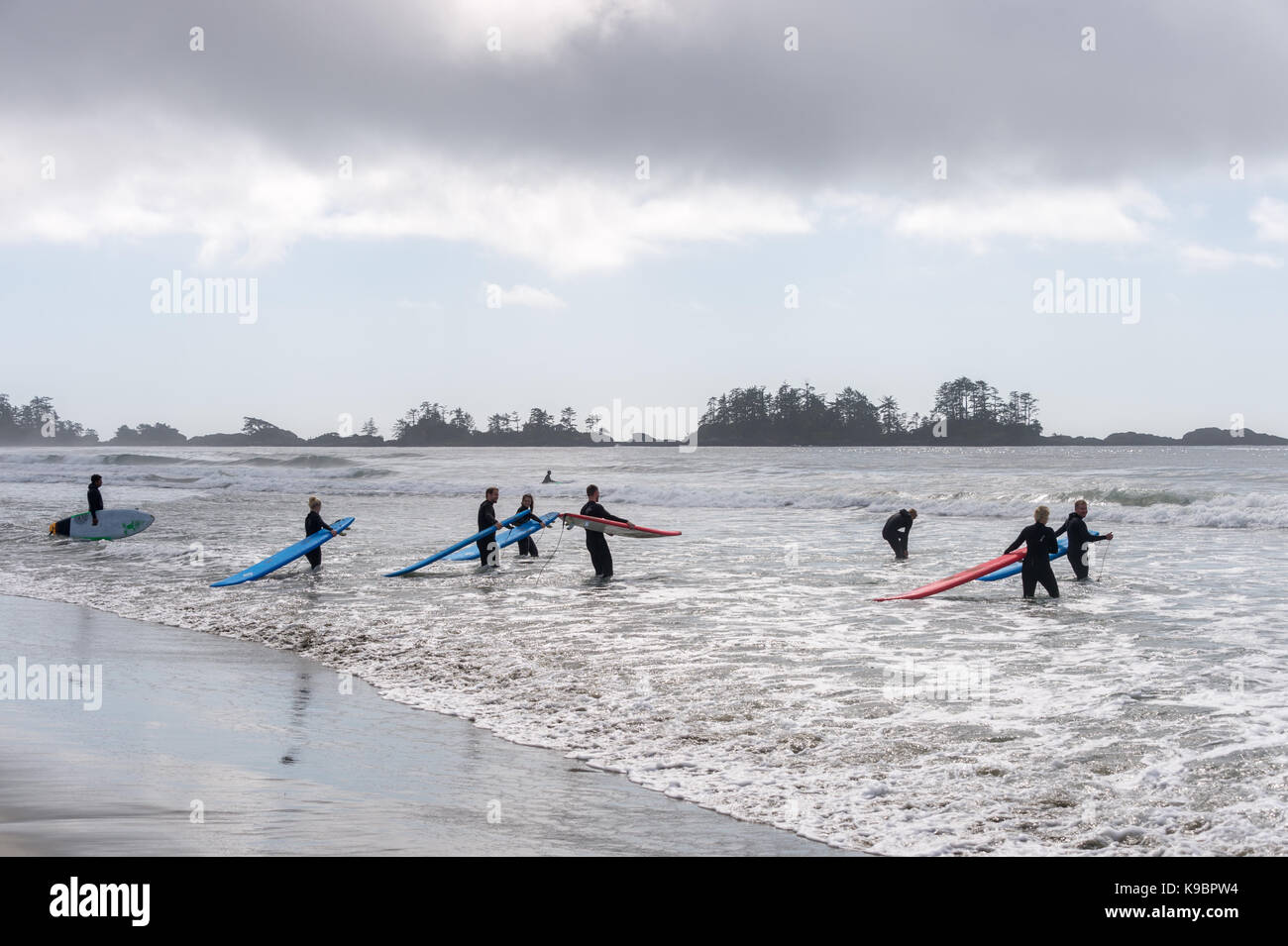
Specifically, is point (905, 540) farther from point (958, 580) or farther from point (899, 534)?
point (958, 580)

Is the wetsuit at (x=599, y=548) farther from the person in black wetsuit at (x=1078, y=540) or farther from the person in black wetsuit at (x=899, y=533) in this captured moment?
the person in black wetsuit at (x=1078, y=540)

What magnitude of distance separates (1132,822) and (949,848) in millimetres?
1103

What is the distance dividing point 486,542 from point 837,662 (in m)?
9.03

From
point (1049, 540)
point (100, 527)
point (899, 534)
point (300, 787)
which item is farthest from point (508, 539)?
point (300, 787)

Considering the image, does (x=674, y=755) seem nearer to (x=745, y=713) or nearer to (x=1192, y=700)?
(x=745, y=713)

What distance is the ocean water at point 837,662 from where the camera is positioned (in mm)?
5418

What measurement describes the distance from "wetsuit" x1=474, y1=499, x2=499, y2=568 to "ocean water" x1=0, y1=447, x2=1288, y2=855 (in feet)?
1.07

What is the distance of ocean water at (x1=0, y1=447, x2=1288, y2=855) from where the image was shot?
213 inches

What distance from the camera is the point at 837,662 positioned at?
923cm

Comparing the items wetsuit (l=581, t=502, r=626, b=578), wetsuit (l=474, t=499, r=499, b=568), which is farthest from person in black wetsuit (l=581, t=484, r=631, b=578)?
wetsuit (l=474, t=499, r=499, b=568)

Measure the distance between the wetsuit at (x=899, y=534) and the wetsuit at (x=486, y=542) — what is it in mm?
7328

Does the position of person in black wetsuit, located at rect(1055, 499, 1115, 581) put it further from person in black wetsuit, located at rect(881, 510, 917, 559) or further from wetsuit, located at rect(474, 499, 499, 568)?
wetsuit, located at rect(474, 499, 499, 568)

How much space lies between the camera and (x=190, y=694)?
26.3 ft
